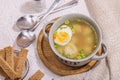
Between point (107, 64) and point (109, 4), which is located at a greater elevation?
point (109, 4)

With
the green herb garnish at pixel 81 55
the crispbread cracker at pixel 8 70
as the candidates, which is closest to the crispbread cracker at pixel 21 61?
the crispbread cracker at pixel 8 70

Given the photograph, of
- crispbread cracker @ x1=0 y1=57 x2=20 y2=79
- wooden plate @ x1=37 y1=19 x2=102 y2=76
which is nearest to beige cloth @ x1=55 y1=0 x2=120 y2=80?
wooden plate @ x1=37 y1=19 x2=102 y2=76

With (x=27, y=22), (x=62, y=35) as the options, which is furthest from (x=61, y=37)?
(x=27, y=22)

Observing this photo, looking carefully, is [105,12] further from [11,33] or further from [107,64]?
[11,33]

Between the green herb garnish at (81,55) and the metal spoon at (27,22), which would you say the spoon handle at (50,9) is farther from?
the green herb garnish at (81,55)

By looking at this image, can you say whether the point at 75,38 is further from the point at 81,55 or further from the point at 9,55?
the point at 9,55

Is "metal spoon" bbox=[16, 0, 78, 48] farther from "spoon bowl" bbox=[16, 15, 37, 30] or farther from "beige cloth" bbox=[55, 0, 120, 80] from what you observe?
"beige cloth" bbox=[55, 0, 120, 80]

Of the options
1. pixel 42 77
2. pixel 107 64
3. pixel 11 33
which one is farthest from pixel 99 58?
pixel 11 33
